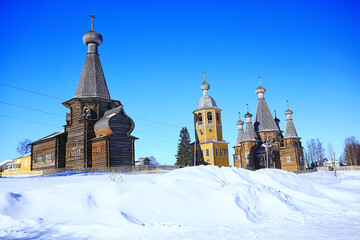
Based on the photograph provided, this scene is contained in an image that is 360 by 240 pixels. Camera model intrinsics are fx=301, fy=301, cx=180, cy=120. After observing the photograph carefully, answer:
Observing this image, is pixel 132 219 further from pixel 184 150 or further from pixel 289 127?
pixel 289 127

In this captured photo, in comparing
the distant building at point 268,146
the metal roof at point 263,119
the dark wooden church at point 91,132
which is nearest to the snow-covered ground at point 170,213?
the dark wooden church at point 91,132

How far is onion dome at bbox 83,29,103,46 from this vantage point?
1372 inches

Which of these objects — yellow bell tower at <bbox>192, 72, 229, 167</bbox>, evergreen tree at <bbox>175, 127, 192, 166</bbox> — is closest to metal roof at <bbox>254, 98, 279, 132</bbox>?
yellow bell tower at <bbox>192, 72, 229, 167</bbox>

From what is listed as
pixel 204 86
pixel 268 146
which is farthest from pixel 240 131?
pixel 204 86

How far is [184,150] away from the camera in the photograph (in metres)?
47.3

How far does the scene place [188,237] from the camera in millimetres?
7762

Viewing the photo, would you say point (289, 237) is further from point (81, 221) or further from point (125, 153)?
point (125, 153)

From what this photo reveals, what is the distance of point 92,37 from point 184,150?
21893 mm

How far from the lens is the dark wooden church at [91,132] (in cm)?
2933

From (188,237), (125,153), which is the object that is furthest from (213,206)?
(125,153)

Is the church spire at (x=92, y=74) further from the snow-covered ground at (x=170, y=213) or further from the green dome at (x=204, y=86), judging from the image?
the green dome at (x=204, y=86)

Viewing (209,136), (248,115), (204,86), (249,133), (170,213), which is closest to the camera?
(170,213)

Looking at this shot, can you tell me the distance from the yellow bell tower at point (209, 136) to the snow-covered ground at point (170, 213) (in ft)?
108

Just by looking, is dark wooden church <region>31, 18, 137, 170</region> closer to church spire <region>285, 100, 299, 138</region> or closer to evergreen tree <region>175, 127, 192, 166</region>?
evergreen tree <region>175, 127, 192, 166</region>
